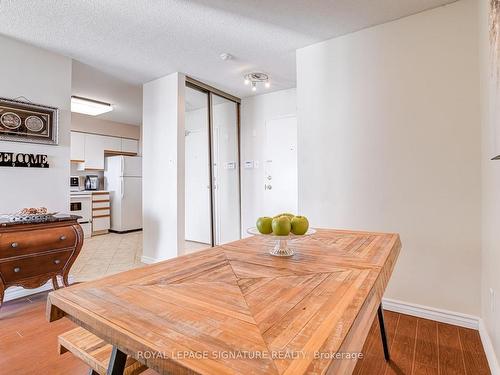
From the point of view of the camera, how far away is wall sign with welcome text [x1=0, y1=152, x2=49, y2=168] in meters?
2.51

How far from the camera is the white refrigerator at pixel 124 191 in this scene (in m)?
5.77

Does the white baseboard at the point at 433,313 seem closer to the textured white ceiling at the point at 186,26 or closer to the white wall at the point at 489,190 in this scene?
the white wall at the point at 489,190

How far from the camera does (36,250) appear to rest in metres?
2.27

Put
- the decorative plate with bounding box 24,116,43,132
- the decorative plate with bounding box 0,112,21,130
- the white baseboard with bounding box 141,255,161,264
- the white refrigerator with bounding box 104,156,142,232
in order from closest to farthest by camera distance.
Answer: the decorative plate with bounding box 0,112,21,130
the decorative plate with bounding box 24,116,43,132
the white baseboard with bounding box 141,255,161,264
the white refrigerator with bounding box 104,156,142,232

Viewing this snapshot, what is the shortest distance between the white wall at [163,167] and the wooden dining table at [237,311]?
93.8 inches

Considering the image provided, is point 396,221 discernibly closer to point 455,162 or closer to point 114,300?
point 455,162

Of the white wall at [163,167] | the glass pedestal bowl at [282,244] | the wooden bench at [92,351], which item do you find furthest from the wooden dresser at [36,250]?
the glass pedestal bowl at [282,244]

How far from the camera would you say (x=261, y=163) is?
13.8 ft

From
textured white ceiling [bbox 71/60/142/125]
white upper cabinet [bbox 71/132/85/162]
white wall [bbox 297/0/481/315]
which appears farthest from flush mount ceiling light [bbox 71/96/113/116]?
white wall [bbox 297/0/481/315]

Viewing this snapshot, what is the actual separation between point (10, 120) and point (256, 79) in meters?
2.66

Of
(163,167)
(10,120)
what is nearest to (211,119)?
(163,167)

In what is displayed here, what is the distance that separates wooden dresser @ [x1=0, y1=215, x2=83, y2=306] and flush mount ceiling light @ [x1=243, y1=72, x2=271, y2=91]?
257cm

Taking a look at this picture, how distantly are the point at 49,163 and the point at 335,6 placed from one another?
3.08 metres

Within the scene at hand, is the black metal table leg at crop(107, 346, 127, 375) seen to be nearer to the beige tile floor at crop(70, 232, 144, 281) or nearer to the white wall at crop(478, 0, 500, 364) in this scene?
the white wall at crop(478, 0, 500, 364)
